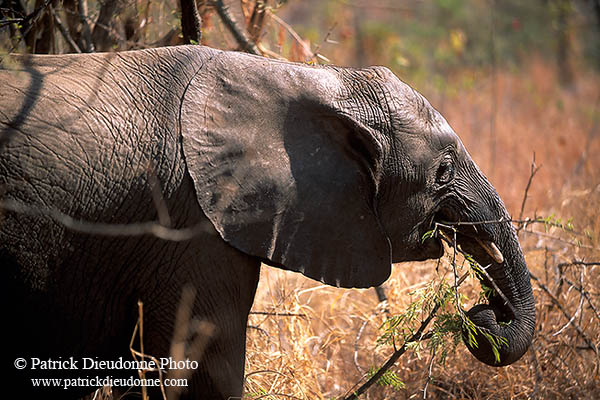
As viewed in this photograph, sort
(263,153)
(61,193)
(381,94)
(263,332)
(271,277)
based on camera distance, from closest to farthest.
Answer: (61,193) < (263,153) < (381,94) < (263,332) < (271,277)

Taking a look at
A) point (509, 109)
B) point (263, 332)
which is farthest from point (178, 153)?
point (509, 109)

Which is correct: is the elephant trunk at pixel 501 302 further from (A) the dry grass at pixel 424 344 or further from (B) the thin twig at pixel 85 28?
(B) the thin twig at pixel 85 28

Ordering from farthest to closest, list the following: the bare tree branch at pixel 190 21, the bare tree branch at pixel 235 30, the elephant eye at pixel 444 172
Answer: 1. the bare tree branch at pixel 235 30
2. the bare tree branch at pixel 190 21
3. the elephant eye at pixel 444 172

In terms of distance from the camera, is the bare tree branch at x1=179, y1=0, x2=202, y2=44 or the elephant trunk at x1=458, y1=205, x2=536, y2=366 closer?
the elephant trunk at x1=458, y1=205, x2=536, y2=366

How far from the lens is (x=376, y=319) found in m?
4.43

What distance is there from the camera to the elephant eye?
322 centimetres

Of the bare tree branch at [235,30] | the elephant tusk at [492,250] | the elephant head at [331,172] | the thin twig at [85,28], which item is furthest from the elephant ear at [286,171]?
the thin twig at [85,28]

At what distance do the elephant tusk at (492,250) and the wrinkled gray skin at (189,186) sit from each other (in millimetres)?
415

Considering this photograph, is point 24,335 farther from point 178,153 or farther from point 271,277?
point 271,277

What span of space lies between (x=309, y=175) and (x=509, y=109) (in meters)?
8.91

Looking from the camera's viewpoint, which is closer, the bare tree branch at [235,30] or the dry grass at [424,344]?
the dry grass at [424,344]

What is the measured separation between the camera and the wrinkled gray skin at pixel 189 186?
263 centimetres

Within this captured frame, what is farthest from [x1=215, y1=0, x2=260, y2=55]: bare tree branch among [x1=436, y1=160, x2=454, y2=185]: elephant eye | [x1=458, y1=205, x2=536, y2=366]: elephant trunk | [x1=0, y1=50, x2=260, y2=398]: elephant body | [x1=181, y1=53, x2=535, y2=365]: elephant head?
[x1=458, y1=205, x2=536, y2=366]: elephant trunk

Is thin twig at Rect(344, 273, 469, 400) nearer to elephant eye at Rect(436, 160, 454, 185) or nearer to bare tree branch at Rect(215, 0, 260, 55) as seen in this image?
elephant eye at Rect(436, 160, 454, 185)
